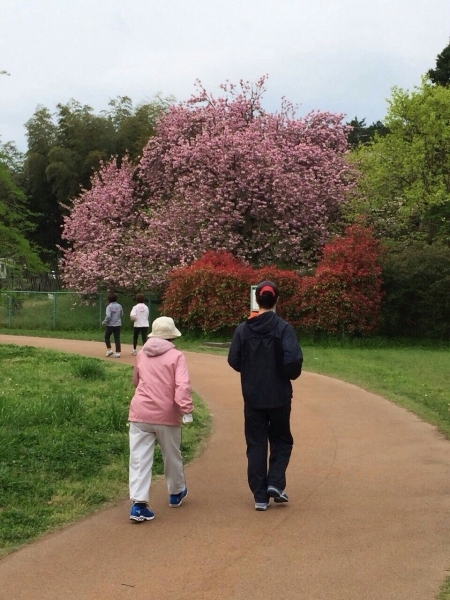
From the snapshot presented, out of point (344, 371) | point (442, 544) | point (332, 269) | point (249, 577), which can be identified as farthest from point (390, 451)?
point (332, 269)

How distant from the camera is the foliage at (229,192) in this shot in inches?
1093

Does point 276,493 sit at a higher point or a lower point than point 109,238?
lower

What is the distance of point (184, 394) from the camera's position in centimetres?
620

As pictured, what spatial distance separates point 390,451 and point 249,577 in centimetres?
418

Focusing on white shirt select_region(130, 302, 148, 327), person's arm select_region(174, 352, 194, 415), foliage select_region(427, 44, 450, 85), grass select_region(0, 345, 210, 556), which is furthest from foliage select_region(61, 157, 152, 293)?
person's arm select_region(174, 352, 194, 415)

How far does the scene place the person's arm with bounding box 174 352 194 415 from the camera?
243 inches

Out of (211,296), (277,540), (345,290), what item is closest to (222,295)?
(211,296)

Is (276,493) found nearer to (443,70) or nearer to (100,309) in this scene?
(100,309)

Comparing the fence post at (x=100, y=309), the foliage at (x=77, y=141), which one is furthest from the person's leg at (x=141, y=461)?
the foliage at (x=77, y=141)

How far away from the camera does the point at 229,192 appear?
2773cm

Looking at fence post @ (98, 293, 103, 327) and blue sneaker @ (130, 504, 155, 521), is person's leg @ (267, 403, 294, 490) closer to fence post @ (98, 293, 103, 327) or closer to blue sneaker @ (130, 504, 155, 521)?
blue sneaker @ (130, 504, 155, 521)

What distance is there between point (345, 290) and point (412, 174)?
886cm

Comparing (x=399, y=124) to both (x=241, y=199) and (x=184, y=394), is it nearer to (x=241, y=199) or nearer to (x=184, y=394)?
(x=241, y=199)

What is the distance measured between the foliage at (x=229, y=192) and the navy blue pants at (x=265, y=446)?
69.4 feet
